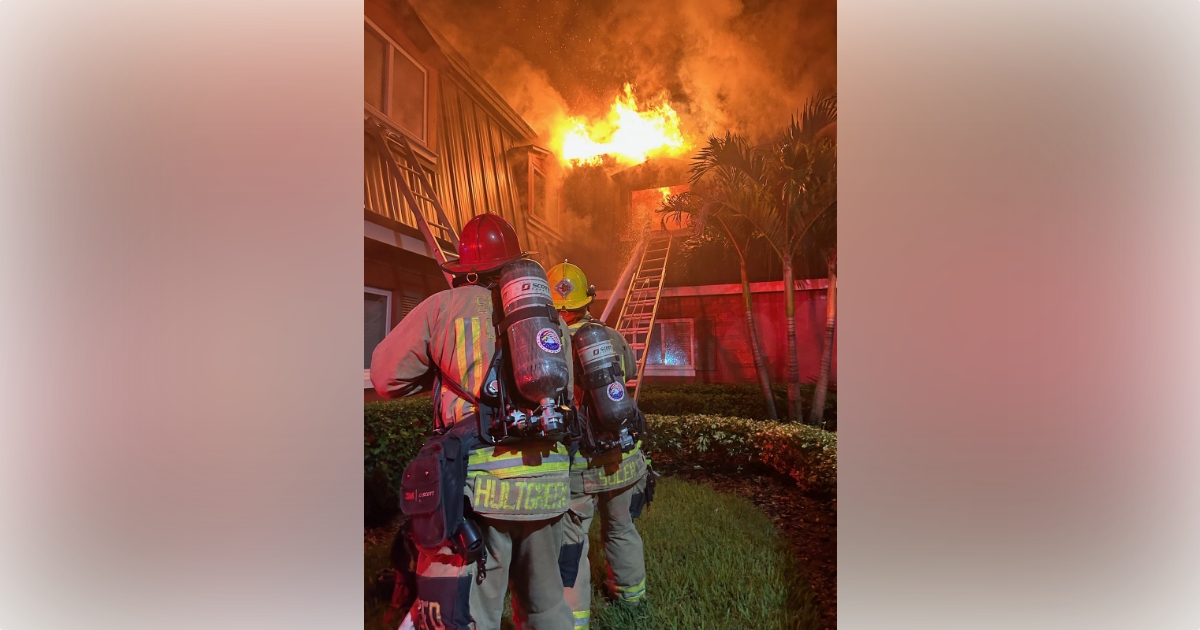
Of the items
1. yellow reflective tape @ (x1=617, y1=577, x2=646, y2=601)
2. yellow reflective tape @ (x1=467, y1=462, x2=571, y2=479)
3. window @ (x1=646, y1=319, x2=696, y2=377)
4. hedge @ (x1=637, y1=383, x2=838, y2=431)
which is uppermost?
window @ (x1=646, y1=319, x2=696, y2=377)

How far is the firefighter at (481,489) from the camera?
1.91 metres

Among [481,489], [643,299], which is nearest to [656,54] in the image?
[643,299]

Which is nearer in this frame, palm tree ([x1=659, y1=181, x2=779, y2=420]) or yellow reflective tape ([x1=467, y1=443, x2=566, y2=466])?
yellow reflective tape ([x1=467, y1=443, x2=566, y2=466])

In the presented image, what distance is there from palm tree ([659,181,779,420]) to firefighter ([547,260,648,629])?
0.45 metres

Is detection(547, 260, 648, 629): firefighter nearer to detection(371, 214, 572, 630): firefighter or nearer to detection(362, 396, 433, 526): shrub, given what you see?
detection(371, 214, 572, 630): firefighter

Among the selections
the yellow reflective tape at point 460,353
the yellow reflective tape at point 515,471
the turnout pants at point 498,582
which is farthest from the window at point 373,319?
the turnout pants at point 498,582

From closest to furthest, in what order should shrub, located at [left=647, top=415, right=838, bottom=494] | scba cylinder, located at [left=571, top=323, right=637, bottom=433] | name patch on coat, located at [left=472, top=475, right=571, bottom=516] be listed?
name patch on coat, located at [left=472, top=475, right=571, bottom=516], scba cylinder, located at [left=571, top=323, right=637, bottom=433], shrub, located at [left=647, top=415, right=838, bottom=494]

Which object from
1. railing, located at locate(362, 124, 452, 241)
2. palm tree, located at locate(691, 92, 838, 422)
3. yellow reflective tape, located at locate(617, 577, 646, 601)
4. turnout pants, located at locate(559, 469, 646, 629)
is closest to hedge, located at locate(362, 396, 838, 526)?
palm tree, located at locate(691, 92, 838, 422)

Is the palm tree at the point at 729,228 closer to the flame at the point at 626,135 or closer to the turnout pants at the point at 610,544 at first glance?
the flame at the point at 626,135

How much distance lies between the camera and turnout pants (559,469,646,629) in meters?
2.15
